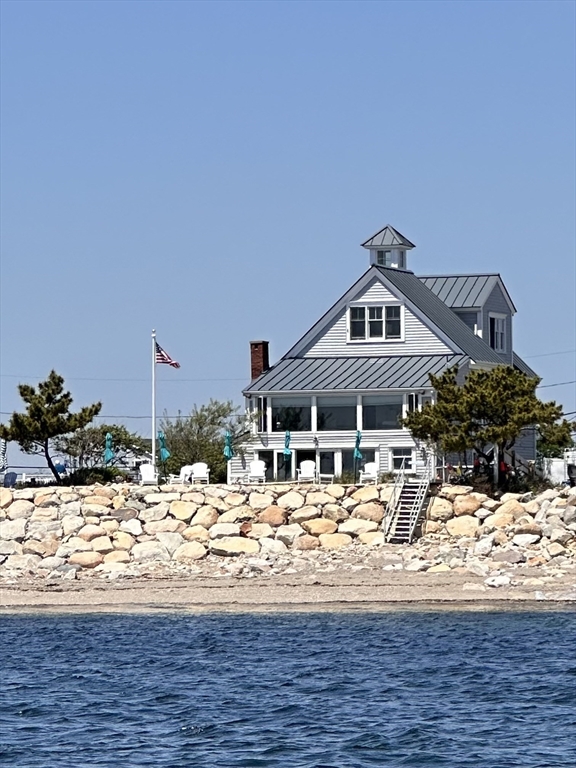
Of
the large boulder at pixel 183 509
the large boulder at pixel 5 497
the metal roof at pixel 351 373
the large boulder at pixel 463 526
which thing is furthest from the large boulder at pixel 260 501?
the large boulder at pixel 5 497

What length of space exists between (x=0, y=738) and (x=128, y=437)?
37794mm

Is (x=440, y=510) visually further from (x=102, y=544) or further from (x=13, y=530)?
(x=13, y=530)

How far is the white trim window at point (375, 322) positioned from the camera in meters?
53.4

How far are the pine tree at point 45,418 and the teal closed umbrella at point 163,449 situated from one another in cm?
261

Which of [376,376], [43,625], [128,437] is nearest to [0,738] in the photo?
[43,625]

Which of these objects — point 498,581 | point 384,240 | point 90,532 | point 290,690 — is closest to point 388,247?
point 384,240

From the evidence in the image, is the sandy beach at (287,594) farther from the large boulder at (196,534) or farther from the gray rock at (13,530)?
the gray rock at (13,530)

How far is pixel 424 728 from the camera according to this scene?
971 inches

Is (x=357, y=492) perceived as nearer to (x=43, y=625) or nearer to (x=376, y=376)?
(x=376, y=376)

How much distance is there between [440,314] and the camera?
5462cm

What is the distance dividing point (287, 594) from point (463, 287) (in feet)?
70.9

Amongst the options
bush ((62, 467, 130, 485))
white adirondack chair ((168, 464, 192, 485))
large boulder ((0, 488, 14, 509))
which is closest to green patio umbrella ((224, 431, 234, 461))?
white adirondack chair ((168, 464, 192, 485))

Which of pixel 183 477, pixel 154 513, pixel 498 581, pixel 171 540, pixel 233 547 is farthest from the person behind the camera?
pixel 183 477

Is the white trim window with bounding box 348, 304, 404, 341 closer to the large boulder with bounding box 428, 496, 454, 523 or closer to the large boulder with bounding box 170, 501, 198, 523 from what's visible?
the large boulder with bounding box 428, 496, 454, 523
